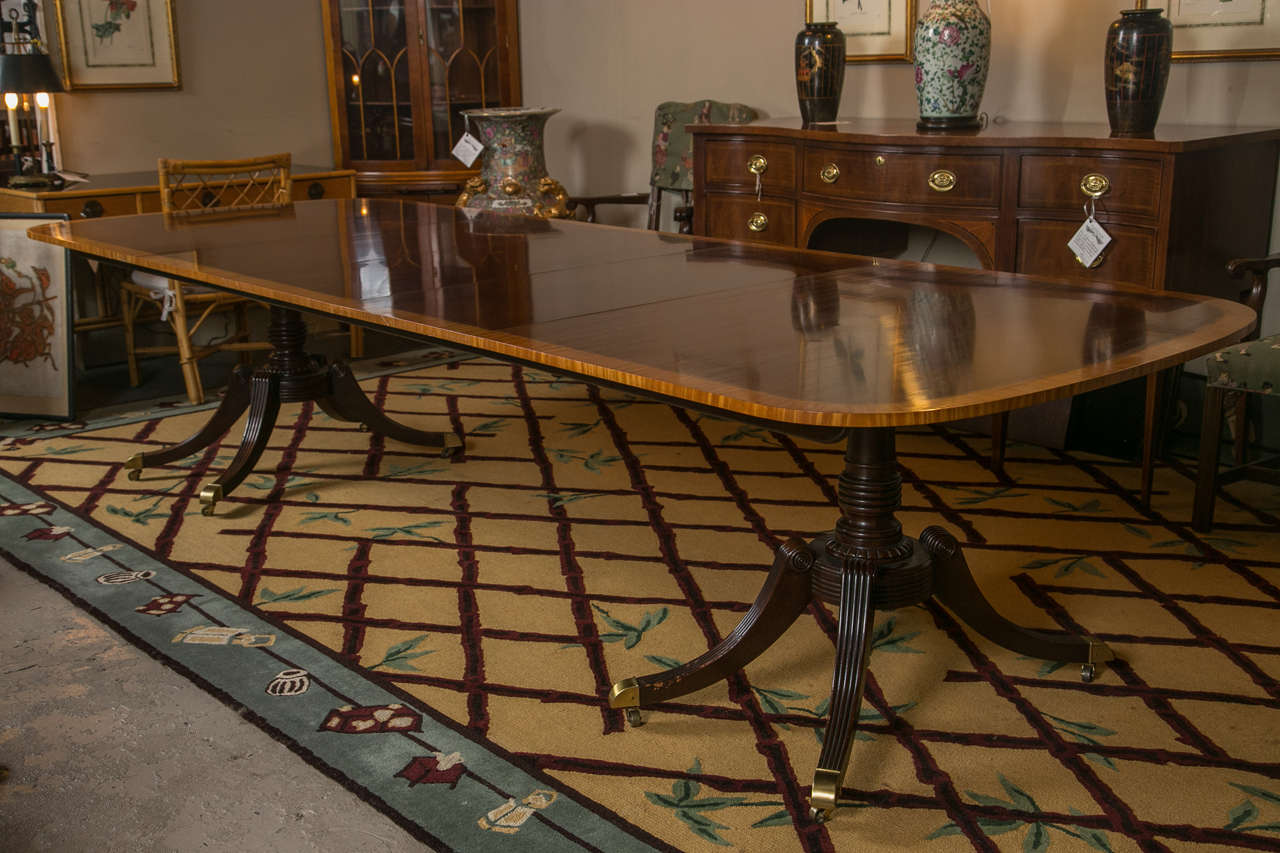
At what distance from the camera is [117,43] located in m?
5.07

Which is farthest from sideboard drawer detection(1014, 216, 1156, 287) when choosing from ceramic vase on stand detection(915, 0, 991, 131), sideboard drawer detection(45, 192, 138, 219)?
sideboard drawer detection(45, 192, 138, 219)

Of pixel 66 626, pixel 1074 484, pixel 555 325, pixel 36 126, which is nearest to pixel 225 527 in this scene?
pixel 66 626

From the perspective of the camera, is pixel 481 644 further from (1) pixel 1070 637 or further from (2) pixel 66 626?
(1) pixel 1070 637

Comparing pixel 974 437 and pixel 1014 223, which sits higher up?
pixel 1014 223

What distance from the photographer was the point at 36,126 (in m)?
4.83

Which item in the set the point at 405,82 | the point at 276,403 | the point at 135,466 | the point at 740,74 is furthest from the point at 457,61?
the point at 135,466

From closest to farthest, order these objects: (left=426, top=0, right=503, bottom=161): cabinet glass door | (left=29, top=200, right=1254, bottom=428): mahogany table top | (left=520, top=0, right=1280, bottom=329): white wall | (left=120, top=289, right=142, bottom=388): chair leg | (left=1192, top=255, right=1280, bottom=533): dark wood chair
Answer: (left=29, top=200, right=1254, bottom=428): mahogany table top
(left=1192, top=255, right=1280, bottom=533): dark wood chair
(left=520, top=0, right=1280, bottom=329): white wall
(left=120, top=289, right=142, bottom=388): chair leg
(left=426, top=0, right=503, bottom=161): cabinet glass door

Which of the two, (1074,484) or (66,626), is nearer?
(66,626)

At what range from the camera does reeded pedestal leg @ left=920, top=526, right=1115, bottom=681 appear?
2.14 metres

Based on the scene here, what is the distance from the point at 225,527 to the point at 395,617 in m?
0.77

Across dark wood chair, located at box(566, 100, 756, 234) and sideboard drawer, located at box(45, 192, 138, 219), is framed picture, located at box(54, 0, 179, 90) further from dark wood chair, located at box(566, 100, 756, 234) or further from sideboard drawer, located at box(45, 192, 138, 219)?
dark wood chair, located at box(566, 100, 756, 234)

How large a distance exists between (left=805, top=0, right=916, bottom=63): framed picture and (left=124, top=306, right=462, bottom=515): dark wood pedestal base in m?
2.00

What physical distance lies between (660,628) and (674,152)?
276 cm

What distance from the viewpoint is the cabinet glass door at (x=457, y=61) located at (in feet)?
17.6
